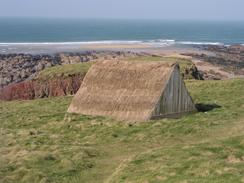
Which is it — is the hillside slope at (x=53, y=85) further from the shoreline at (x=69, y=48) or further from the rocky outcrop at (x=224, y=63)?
the shoreline at (x=69, y=48)

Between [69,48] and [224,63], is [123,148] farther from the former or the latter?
[69,48]

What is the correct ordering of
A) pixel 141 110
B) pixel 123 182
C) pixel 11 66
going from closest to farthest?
pixel 123 182
pixel 141 110
pixel 11 66

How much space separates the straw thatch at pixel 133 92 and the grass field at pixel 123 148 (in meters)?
0.93

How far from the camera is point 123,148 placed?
68.4 feet

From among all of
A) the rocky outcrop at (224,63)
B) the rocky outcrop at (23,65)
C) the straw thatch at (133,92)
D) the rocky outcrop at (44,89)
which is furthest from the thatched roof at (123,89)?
the rocky outcrop at (224,63)

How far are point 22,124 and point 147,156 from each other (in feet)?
36.2

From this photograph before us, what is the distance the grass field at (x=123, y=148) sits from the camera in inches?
643

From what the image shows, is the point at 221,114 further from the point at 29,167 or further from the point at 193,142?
the point at 29,167

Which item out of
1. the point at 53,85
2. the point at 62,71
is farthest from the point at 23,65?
the point at 53,85

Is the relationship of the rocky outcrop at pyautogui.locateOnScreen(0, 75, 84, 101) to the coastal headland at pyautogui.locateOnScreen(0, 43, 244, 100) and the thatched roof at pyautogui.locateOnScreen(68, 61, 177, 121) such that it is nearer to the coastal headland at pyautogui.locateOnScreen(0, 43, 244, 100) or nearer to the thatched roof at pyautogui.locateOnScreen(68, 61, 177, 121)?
the coastal headland at pyautogui.locateOnScreen(0, 43, 244, 100)

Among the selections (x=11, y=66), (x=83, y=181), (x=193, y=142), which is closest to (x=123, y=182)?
(x=83, y=181)

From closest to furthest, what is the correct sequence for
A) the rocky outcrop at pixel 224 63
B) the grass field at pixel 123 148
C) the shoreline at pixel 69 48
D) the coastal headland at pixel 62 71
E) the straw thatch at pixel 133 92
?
the grass field at pixel 123 148, the straw thatch at pixel 133 92, the coastal headland at pixel 62 71, the rocky outcrop at pixel 224 63, the shoreline at pixel 69 48

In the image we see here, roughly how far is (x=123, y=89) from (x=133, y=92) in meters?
0.76

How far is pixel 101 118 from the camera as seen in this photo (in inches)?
1052
